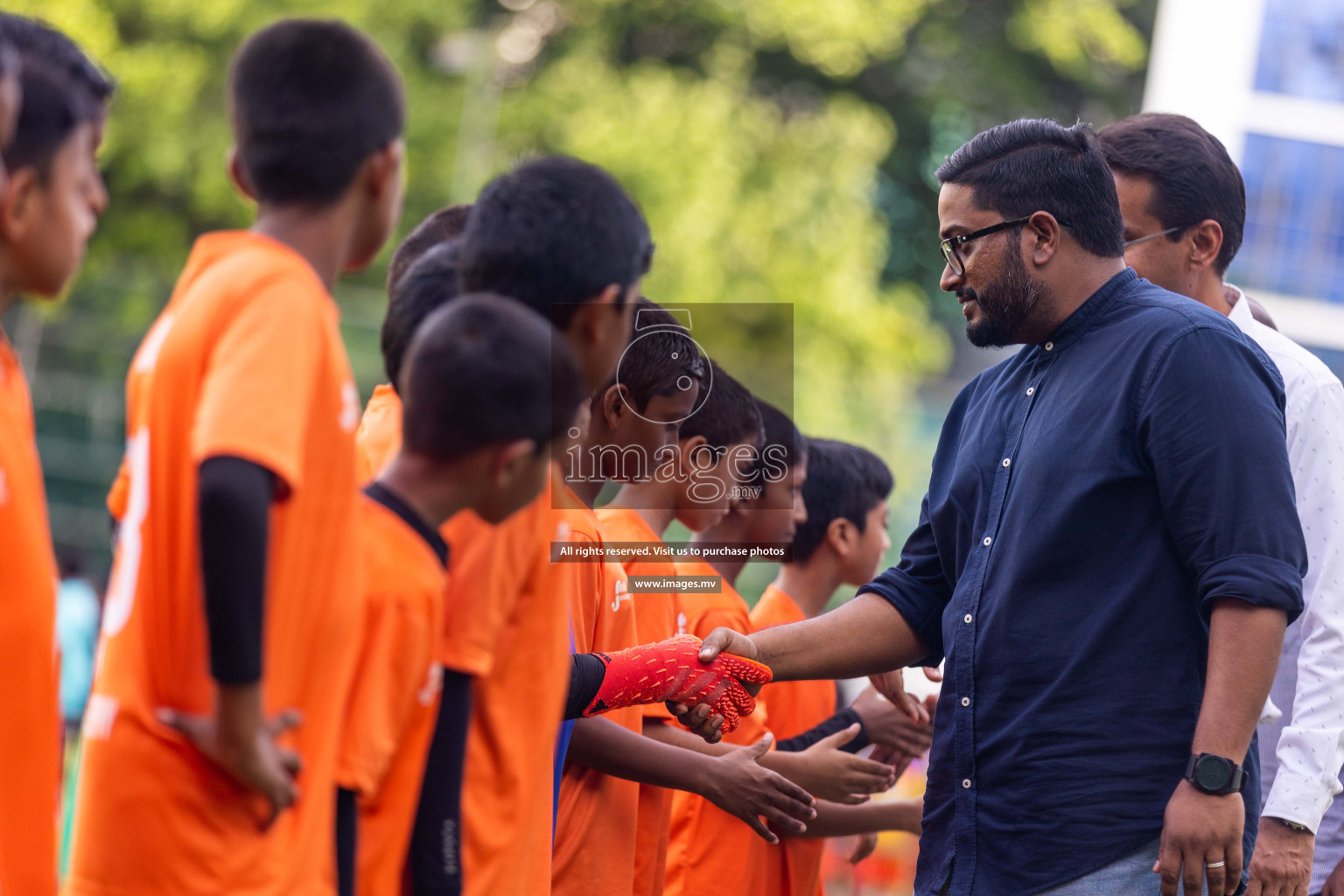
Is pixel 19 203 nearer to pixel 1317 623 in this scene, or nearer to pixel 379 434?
pixel 379 434

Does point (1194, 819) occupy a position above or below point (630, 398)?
below

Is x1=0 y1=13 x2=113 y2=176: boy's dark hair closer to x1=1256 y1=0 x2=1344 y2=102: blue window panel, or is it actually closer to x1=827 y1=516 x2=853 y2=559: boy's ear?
x1=827 y1=516 x2=853 y2=559: boy's ear

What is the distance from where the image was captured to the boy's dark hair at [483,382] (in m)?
2.04

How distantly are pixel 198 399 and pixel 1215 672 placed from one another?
206 centimetres

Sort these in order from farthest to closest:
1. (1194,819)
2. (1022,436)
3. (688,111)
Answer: (688,111), (1022,436), (1194,819)

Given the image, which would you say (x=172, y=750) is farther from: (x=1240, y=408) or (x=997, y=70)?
(x=997, y=70)

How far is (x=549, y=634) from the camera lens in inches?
91.3

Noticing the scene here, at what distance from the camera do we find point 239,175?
217 centimetres

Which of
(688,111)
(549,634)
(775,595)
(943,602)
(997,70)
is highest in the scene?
(997,70)

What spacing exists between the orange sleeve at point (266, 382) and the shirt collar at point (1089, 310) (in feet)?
6.44

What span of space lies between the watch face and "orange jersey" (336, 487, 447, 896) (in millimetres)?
1587

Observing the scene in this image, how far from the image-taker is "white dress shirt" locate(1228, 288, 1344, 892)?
10.3 feet

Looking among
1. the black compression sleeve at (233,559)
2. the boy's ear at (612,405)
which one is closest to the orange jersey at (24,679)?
the black compression sleeve at (233,559)

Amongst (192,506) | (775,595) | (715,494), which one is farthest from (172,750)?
(775,595)
